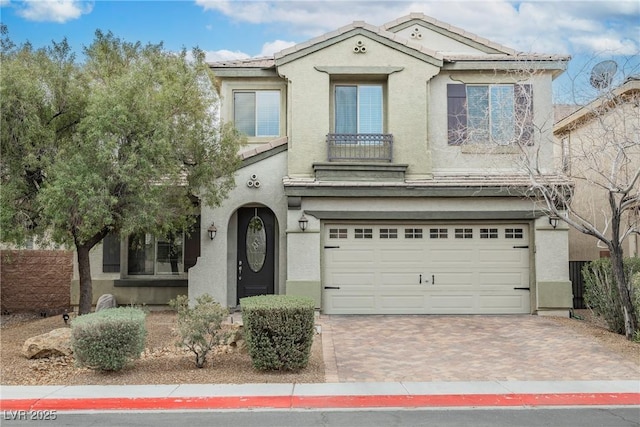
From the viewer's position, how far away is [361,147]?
52.7 ft

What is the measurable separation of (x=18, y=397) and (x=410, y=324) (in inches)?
345

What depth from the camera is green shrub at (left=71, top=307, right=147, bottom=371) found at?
9391mm

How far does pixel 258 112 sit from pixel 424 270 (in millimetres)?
6733

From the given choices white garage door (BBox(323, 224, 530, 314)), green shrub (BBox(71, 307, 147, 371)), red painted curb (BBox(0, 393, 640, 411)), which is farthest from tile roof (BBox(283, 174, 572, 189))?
red painted curb (BBox(0, 393, 640, 411))

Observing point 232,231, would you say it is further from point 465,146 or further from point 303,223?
point 465,146

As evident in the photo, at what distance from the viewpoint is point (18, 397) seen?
329 inches

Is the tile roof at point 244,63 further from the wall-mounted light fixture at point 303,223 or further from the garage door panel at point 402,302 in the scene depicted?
the garage door panel at point 402,302

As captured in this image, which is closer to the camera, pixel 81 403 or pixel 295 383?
pixel 81 403

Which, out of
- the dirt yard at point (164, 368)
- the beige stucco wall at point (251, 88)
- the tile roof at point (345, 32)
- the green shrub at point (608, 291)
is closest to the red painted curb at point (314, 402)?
the dirt yard at point (164, 368)

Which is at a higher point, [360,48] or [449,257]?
[360,48]

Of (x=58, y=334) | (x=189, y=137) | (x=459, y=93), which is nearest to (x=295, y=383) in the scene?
(x=58, y=334)

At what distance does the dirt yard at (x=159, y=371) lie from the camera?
9.30 m

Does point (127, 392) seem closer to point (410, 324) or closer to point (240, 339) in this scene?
point (240, 339)

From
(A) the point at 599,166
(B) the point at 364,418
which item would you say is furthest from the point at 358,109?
(B) the point at 364,418
